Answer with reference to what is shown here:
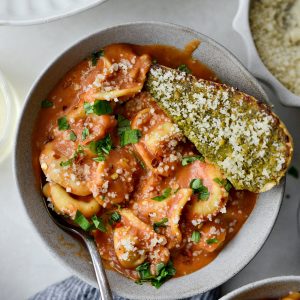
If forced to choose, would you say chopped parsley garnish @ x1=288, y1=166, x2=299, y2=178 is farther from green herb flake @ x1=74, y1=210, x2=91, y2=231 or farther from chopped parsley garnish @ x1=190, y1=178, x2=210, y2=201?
green herb flake @ x1=74, y1=210, x2=91, y2=231

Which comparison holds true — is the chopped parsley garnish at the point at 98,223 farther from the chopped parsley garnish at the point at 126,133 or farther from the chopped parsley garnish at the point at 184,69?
the chopped parsley garnish at the point at 184,69

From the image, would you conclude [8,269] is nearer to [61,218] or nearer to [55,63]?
[61,218]

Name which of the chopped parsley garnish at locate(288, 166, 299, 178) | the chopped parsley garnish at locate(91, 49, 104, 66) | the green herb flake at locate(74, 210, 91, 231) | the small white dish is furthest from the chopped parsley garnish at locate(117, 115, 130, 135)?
the chopped parsley garnish at locate(288, 166, 299, 178)

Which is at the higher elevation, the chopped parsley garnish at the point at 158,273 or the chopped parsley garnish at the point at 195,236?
the chopped parsley garnish at the point at 195,236

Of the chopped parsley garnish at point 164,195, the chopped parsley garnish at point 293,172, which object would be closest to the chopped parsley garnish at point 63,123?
the chopped parsley garnish at point 164,195

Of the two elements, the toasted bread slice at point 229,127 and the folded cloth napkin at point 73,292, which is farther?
the folded cloth napkin at point 73,292

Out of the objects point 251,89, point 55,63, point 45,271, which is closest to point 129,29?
point 55,63

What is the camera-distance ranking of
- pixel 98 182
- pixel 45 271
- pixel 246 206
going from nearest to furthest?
pixel 98 182 < pixel 246 206 < pixel 45 271
